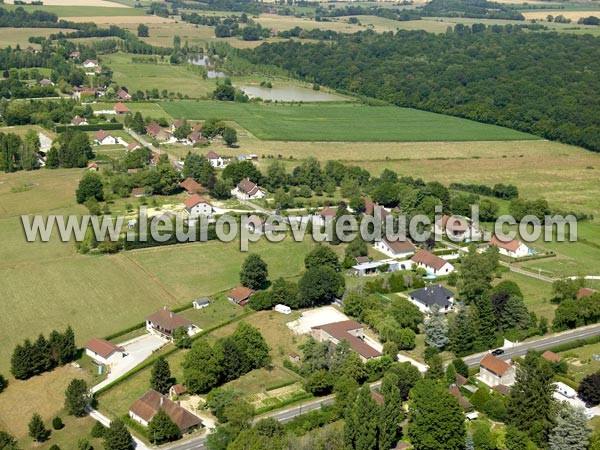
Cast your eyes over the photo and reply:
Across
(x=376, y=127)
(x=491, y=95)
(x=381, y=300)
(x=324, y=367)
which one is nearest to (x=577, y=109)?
(x=491, y=95)

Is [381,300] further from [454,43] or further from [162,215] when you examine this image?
[454,43]

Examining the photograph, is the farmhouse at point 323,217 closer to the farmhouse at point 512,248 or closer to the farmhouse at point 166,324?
the farmhouse at point 512,248

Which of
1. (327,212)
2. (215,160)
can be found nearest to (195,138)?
(215,160)

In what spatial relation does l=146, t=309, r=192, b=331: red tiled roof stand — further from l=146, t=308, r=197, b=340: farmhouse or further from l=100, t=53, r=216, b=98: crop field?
l=100, t=53, r=216, b=98: crop field

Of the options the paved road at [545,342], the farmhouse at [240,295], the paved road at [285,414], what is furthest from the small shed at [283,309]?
the paved road at [545,342]

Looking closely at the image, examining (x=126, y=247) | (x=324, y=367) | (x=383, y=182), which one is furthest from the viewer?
(x=383, y=182)
